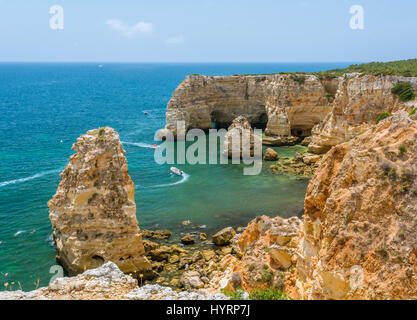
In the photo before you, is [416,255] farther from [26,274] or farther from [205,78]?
[205,78]

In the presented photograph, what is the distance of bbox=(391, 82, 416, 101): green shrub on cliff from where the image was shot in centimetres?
4403

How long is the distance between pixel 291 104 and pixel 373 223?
55771mm

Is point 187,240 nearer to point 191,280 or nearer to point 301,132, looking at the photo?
point 191,280

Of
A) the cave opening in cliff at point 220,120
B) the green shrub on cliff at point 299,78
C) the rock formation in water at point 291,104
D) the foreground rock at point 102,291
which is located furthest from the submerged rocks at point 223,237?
the cave opening in cliff at point 220,120

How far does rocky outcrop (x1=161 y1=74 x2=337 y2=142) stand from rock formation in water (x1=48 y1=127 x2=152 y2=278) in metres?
43.3

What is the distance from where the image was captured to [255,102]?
258 feet

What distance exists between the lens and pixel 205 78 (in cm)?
7556

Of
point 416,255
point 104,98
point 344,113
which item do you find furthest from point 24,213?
point 104,98

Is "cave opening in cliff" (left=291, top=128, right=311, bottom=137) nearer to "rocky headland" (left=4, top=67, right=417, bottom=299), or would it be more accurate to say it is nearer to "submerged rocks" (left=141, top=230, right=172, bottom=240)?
"rocky headland" (left=4, top=67, right=417, bottom=299)

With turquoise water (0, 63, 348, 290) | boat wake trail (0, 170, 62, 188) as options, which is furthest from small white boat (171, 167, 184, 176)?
boat wake trail (0, 170, 62, 188)
